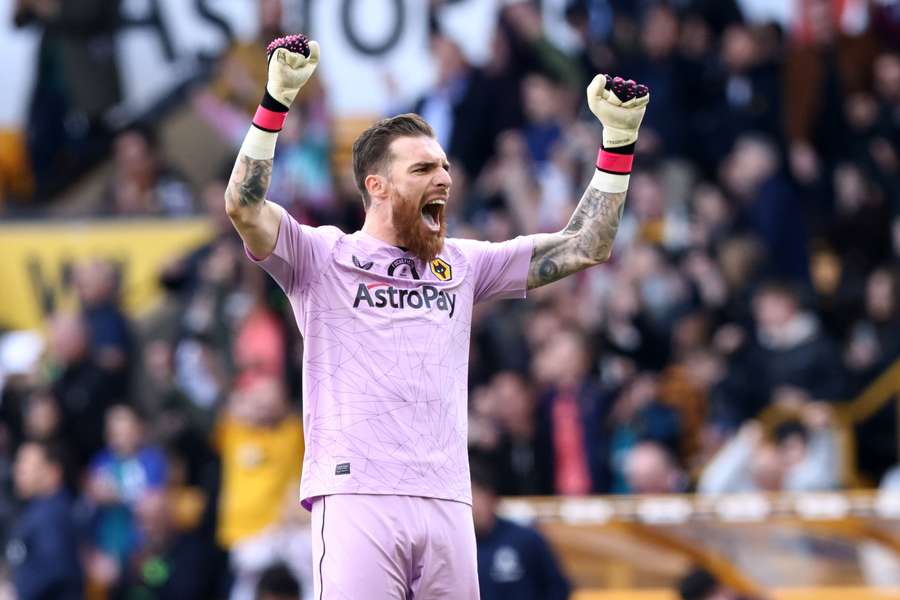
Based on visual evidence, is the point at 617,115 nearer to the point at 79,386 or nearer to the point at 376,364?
the point at 376,364

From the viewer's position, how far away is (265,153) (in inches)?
249

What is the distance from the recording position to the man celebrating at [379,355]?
6.20m

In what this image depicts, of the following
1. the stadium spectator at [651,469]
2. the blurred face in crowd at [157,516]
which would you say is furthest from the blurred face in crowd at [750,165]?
the blurred face in crowd at [157,516]

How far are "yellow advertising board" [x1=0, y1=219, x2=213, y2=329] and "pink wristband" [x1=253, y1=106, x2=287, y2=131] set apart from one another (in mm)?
10390

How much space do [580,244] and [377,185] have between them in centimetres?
84

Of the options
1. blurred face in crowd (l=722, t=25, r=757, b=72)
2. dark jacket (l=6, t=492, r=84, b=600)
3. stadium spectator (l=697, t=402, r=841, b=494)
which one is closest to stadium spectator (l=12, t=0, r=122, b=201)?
blurred face in crowd (l=722, t=25, r=757, b=72)

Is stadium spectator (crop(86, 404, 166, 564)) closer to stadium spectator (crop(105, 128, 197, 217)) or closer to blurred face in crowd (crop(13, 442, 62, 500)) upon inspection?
blurred face in crowd (crop(13, 442, 62, 500))

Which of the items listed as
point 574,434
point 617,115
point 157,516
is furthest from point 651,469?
point 617,115

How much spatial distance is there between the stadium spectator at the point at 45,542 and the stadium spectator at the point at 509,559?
2.83 meters

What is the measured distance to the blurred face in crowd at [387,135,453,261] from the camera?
253 inches

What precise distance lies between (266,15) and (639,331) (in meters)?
4.60

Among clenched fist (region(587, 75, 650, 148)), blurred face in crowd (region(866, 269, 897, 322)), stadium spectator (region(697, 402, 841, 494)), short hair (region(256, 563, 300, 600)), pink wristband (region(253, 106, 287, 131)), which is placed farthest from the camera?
blurred face in crowd (region(866, 269, 897, 322))

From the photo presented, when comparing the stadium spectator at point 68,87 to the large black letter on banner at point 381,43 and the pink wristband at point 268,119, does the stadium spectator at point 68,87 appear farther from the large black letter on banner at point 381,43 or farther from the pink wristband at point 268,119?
the pink wristband at point 268,119

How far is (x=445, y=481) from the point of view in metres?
6.29
